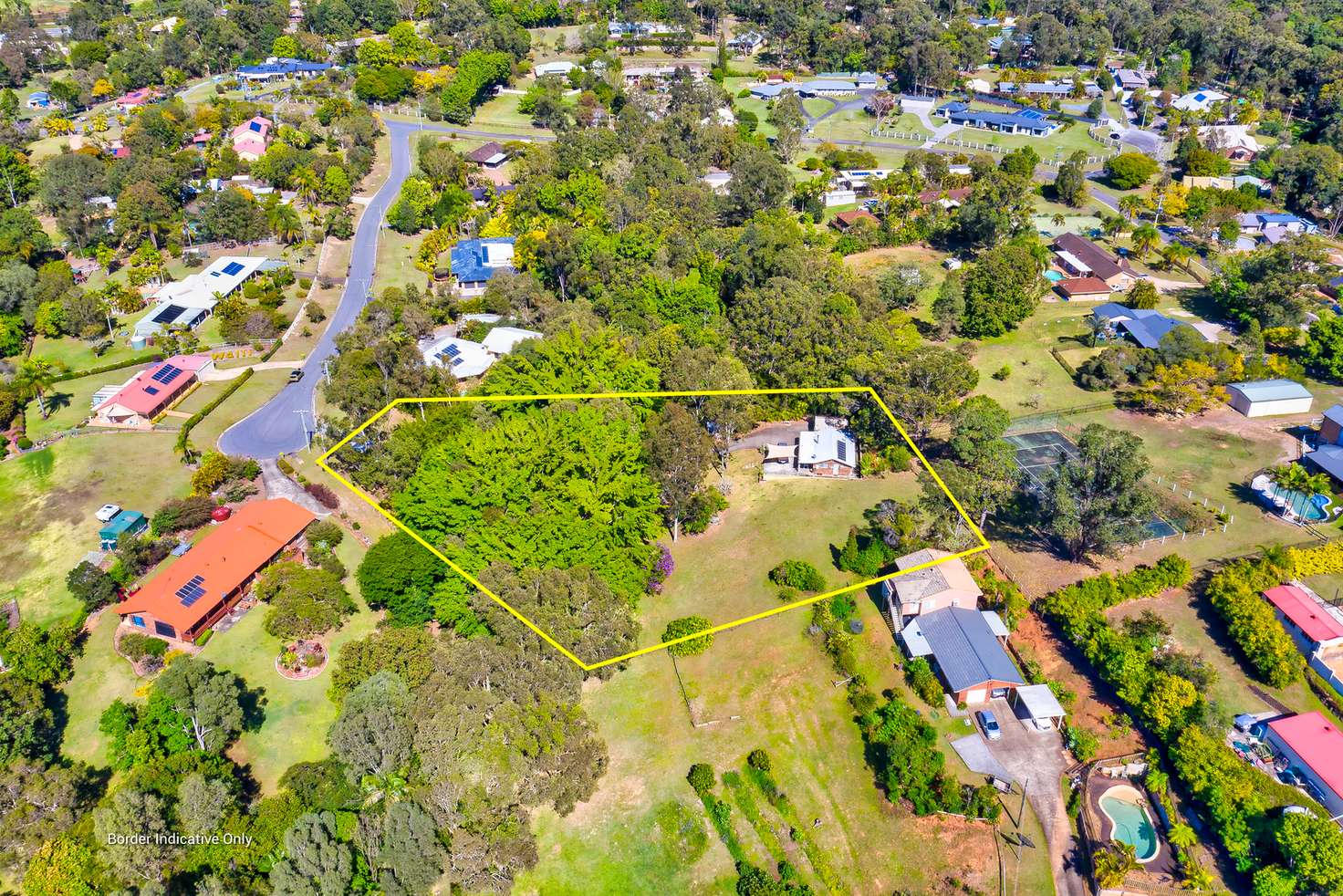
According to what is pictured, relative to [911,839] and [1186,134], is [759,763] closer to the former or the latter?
[911,839]

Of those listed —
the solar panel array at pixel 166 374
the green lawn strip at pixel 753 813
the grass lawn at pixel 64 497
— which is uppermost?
the solar panel array at pixel 166 374

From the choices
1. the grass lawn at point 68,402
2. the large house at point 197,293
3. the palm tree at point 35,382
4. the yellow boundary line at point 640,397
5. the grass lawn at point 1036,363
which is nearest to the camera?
the yellow boundary line at point 640,397

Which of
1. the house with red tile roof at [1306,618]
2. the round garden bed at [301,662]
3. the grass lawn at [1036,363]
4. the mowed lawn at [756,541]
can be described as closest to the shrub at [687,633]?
the mowed lawn at [756,541]

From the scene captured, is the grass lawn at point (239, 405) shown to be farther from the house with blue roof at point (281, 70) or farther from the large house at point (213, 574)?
the house with blue roof at point (281, 70)

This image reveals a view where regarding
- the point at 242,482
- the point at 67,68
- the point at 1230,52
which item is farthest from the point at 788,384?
the point at 67,68

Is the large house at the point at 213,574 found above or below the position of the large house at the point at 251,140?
below
